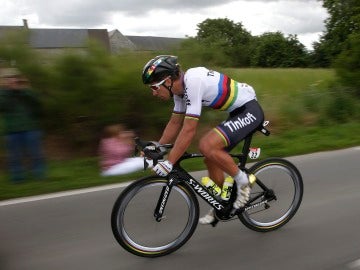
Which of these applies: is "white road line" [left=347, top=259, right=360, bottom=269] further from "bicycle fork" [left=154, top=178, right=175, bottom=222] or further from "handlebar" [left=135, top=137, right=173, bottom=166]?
"handlebar" [left=135, top=137, right=173, bottom=166]

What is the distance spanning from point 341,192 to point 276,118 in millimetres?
5074

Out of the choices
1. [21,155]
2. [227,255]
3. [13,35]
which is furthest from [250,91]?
[13,35]

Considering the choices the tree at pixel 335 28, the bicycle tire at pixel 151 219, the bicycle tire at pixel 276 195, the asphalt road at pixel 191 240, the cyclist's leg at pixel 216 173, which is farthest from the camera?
the tree at pixel 335 28

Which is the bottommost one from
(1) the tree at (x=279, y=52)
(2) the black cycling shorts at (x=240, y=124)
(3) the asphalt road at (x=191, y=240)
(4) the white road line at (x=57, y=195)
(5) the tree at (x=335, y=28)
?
(1) the tree at (x=279, y=52)

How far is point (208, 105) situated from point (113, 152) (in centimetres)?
357

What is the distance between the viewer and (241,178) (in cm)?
436

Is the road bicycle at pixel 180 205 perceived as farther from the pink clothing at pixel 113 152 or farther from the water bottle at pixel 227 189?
the pink clothing at pixel 113 152

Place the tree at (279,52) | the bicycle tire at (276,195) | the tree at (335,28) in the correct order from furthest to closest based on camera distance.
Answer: the tree at (279,52), the tree at (335,28), the bicycle tire at (276,195)

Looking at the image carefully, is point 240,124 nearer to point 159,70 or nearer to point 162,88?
point 162,88

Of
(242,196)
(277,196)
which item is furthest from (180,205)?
(277,196)

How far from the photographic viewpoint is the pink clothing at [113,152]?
292 inches

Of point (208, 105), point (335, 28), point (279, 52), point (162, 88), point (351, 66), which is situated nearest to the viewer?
point (162, 88)

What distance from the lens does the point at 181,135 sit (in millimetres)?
3934

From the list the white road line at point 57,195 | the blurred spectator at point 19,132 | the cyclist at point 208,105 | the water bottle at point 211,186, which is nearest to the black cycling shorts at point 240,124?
the cyclist at point 208,105
